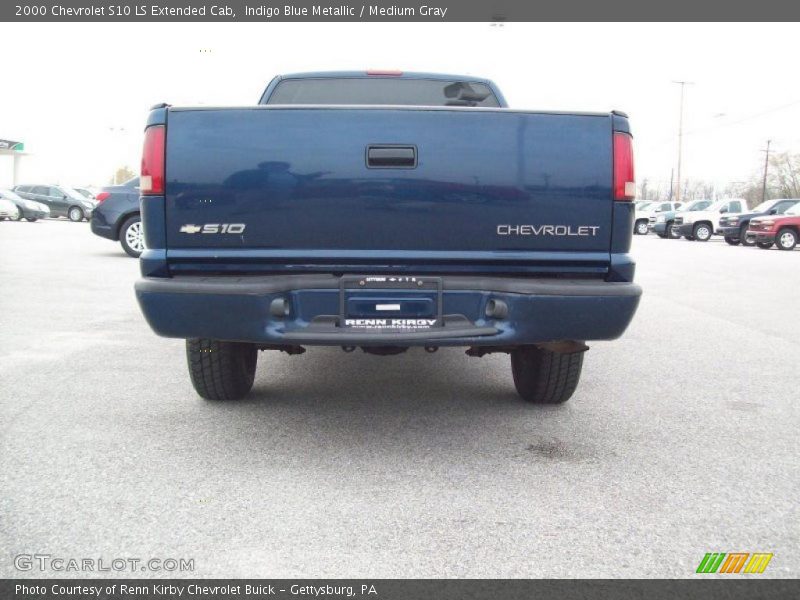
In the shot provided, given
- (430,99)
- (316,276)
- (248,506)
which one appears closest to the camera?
(248,506)

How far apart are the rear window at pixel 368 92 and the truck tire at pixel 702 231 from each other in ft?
97.4

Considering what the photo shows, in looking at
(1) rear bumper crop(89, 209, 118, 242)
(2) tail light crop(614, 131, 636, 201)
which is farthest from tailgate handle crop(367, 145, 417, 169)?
(1) rear bumper crop(89, 209, 118, 242)

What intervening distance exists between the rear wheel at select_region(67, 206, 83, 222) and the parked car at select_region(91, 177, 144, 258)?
24.6m

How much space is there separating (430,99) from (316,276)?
8.00 ft

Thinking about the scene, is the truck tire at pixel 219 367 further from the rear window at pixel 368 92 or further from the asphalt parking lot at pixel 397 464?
the rear window at pixel 368 92

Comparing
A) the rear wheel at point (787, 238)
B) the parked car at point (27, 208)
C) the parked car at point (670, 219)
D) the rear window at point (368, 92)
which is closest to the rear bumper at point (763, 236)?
the rear wheel at point (787, 238)

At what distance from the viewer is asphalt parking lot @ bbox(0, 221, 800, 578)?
2.82 m

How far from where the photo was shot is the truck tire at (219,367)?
14.5ft

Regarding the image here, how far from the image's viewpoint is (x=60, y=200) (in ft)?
121

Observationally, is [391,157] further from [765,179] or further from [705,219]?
[765,179]

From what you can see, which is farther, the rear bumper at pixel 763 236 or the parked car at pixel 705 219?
the parked car at pixel 705 219

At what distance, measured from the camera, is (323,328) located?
357 centimetres
